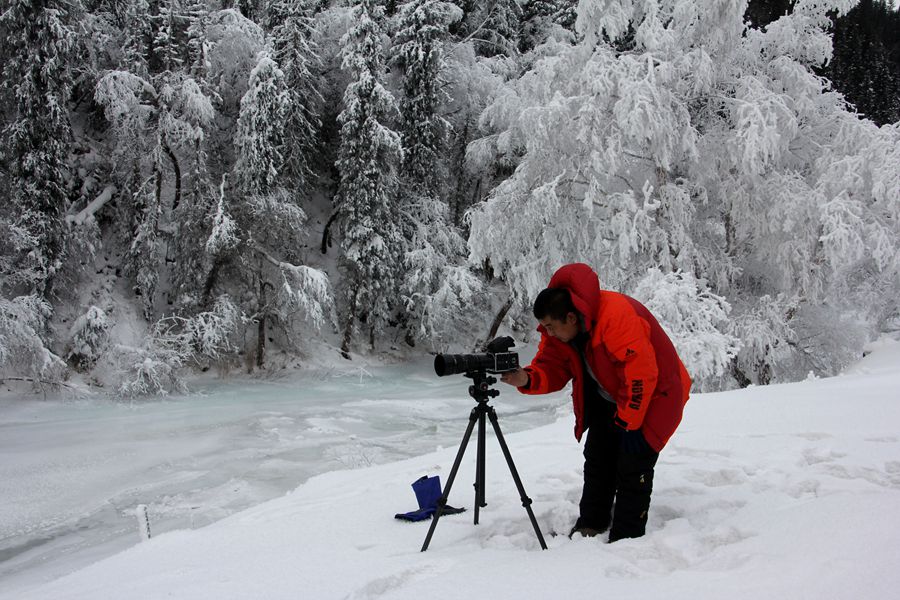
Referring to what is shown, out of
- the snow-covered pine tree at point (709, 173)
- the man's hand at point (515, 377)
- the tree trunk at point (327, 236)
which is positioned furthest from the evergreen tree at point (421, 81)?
the man's hand at point (515, 377)

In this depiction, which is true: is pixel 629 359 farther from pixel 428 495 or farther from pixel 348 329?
pixel 348 329

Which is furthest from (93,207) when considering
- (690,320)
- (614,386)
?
(614,386)

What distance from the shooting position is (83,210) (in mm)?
13328

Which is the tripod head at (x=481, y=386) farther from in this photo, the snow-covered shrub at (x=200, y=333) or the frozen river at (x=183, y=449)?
the snow-covered shrub at (x=200, y=333)

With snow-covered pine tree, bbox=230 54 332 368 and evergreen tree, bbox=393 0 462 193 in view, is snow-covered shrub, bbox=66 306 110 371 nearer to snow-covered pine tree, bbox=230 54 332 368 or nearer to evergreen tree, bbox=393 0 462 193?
snow-covered pine tree, bbox=230 54 332 368

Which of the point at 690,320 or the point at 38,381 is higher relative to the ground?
the point at 690,320

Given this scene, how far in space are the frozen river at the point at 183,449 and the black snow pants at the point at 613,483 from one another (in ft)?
3.45

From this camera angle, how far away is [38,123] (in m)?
Result: 11.8

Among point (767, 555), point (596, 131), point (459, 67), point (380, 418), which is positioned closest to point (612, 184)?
point (596, 131)

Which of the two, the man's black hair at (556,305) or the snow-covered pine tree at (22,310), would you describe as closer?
the man's black hair at (556,305)

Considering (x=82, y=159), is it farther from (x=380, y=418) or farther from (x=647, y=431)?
(x=647, y=431)

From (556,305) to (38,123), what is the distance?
12688 mm

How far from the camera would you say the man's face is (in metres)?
2.46

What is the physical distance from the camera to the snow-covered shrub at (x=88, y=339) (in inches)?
452
